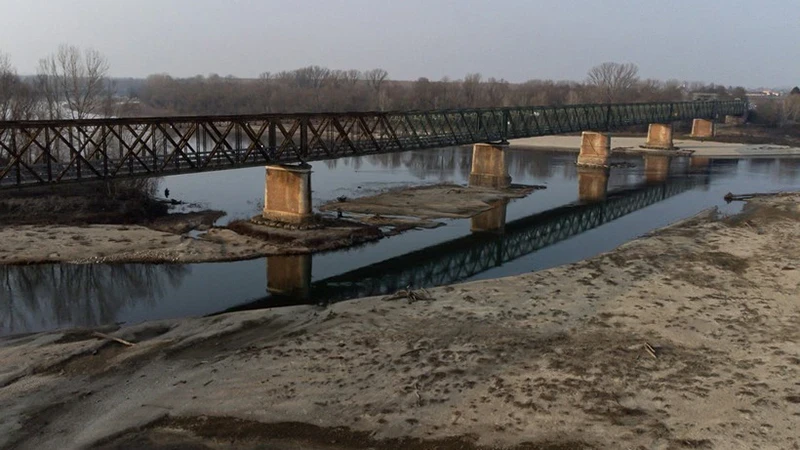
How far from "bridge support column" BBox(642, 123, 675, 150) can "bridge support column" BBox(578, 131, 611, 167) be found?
23.5m

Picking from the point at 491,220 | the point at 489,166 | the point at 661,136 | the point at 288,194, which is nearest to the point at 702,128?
the point at 661,136

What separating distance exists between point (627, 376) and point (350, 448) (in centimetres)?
717

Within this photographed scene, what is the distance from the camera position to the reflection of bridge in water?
28.1 metres

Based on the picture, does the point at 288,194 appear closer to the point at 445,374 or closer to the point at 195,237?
the point at 195,237

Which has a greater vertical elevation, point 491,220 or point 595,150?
point 595,150

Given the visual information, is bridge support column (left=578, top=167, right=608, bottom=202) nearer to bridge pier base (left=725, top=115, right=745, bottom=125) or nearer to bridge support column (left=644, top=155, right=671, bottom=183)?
bridge support column (left=644, top=155, right=671, bottom=183)

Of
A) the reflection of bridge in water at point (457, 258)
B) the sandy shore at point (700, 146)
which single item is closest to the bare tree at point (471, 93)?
the sandy shore at point (700, 146)

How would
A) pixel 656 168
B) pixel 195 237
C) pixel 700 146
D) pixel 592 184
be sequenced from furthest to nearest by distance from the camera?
pixel 700 146, pixel 656 168, pixel 592 184, pixel 195 237

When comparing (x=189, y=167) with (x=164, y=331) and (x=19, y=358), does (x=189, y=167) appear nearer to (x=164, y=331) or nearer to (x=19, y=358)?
(x=164, y=331)

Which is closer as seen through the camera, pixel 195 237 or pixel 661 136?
pixel 195 237

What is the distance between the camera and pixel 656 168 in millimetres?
77062

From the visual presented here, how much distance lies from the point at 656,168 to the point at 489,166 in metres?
27.6

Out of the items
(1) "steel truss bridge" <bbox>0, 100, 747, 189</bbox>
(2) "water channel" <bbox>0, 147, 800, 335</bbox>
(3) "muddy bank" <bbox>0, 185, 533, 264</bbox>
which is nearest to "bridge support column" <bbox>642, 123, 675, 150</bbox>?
(1) "steel truss bridge" <bbox>0, 100, 747, 189</bbox>

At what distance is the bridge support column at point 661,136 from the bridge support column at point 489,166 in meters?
45.3
